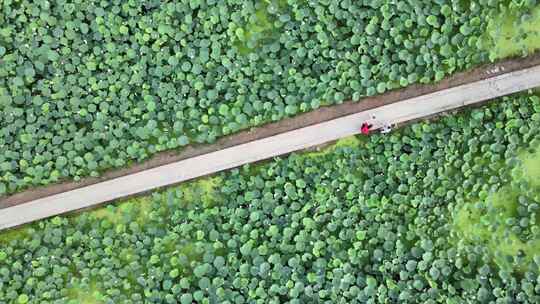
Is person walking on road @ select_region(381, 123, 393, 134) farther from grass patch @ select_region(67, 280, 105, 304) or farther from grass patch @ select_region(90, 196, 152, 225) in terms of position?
grass patch @ select_region(67, 280, 105, 304)

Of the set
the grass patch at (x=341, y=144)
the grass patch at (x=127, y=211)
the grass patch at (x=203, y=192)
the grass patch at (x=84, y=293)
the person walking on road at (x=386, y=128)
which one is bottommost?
the grass patch at (x=84, y=293)

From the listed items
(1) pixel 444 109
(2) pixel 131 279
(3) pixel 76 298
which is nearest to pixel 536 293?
(1) pixel 444 109

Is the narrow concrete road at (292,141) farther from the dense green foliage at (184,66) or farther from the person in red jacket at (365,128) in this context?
the dense green foliage at (184,66)

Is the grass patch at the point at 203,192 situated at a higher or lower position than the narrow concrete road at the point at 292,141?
lower

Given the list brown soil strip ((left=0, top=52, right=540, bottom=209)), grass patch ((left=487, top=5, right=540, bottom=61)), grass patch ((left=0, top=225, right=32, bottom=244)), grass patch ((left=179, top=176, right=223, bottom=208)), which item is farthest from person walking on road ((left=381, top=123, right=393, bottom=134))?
grass patch ((left=0, top=225, right=32, bottom=244))

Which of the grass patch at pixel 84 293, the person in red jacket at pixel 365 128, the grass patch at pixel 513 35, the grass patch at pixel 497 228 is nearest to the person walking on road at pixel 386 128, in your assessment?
the person in red jacket at pixel 365 128

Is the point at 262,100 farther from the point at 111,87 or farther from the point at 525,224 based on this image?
the point at 525,224

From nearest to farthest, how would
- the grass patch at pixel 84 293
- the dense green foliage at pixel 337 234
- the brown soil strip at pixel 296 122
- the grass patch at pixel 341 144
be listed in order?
the dense green foliage at pixel 337 234, the grass patch at pixel 84 293, the grass patch at pixel 341 144, the brown soil strip at pixel 296 122
